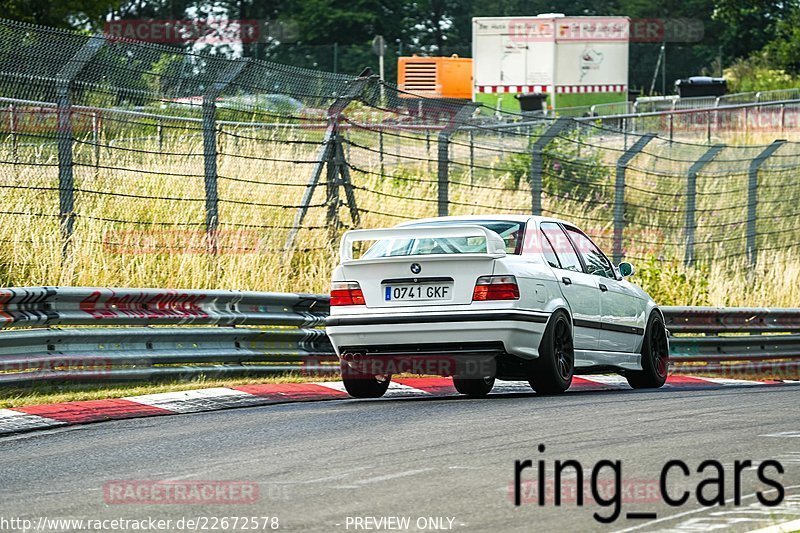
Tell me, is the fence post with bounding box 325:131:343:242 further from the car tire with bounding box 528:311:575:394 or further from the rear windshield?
the car tire with bounding box 528:311:575:394

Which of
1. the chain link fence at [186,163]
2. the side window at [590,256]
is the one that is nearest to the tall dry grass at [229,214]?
the chain link fence at [186,163]

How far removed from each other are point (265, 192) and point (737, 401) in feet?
22.3

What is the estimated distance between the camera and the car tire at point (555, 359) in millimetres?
11117

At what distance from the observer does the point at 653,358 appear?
1337cm

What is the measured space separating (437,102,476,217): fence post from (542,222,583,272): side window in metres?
4.22

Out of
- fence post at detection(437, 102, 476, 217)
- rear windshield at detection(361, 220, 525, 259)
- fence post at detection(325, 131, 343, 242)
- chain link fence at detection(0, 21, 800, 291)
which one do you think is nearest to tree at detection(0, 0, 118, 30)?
chain link fence at detection(0, 21, 800, 291)

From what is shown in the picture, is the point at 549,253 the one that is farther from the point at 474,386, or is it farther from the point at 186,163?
the point at 186,163

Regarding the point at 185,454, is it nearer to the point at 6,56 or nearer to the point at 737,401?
the point at 737,401

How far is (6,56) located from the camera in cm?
1277

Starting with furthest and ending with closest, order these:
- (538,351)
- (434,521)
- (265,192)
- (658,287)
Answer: (658,287), (265,192), (538,351), (434,521)

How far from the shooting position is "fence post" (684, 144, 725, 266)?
19.9m

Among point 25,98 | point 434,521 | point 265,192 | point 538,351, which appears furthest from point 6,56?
point 434,521

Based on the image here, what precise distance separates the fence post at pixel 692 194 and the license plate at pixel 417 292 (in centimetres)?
954

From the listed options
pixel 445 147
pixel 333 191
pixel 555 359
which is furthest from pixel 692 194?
pixel 555 359
